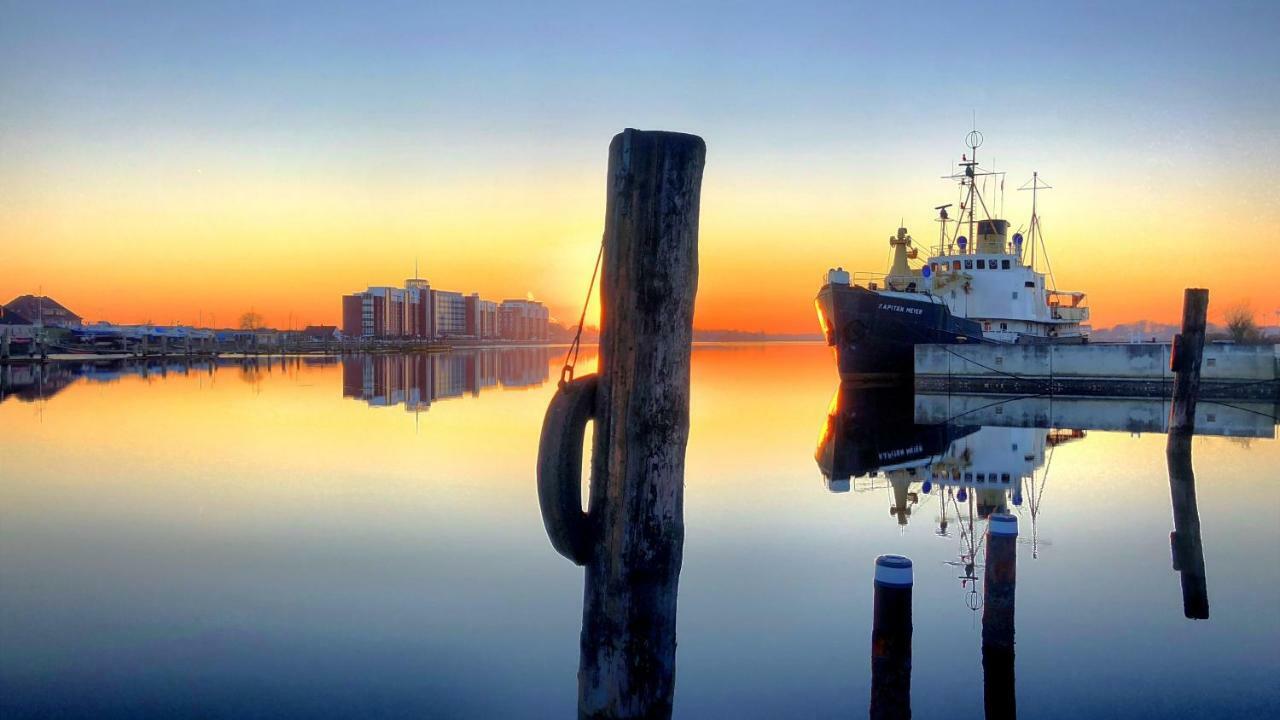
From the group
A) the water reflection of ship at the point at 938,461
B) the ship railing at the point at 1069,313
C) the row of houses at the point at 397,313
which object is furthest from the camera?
the row of houses at the point at 397,313

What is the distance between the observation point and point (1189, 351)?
12.2 metres

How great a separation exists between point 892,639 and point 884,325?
1274 inches

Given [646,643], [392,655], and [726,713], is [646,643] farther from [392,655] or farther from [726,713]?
[392,655]

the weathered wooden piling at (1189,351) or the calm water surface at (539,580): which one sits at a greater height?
the weathered wooden piling at (1189,351)

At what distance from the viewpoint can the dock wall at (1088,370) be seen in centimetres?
2991

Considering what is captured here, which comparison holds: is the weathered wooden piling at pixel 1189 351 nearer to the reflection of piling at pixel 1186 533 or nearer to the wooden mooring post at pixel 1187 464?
the wooden mooring post at pixel 1187 464

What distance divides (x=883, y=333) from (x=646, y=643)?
110ft

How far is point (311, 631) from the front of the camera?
6.56 metres

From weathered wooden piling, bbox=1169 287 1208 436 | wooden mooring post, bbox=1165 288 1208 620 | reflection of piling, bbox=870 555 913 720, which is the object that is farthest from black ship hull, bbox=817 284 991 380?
reflection of piling, bbox=870 555 913 720

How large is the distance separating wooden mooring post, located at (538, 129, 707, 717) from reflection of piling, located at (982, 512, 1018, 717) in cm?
271

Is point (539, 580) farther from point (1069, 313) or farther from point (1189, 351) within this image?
point (1069, 313)

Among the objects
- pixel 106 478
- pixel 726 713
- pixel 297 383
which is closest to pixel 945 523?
pixel 726 713

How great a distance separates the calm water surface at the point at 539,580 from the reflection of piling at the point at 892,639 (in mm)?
1094

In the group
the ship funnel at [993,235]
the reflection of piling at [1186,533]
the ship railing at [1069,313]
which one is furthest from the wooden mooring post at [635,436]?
the ship railing at [1069,313]
